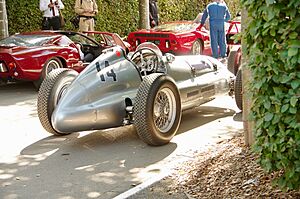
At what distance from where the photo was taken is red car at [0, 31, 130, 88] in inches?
432

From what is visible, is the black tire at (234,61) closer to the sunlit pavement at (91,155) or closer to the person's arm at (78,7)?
the sunlit pavement at (91,155)

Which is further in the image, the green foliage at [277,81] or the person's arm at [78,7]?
the person's arm at [78,7]

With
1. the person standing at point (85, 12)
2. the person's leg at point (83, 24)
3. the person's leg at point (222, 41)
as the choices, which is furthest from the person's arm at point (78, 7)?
the person's leg at point (222, 41)

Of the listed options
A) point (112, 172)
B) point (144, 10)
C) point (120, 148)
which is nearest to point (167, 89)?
point (120, 148)

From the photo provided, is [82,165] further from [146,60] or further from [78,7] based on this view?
[78,7]

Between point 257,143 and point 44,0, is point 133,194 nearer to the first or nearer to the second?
point 257,143

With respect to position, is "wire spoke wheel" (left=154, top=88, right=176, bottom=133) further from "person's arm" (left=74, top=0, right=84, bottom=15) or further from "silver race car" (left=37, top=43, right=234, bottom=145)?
"person's arm" (left=74, top=0, right=84, bottom=15)

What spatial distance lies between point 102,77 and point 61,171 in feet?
5.04

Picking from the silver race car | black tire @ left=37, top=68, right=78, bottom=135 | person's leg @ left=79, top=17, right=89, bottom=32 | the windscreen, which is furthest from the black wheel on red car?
black tire @ left=37, top=68, right=78, bottom=135

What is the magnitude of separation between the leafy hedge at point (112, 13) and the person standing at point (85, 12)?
1.41 metres

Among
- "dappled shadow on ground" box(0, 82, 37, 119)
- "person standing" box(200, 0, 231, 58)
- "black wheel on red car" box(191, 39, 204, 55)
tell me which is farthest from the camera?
"black wheel on red car" box(191, 39, 204, 55)

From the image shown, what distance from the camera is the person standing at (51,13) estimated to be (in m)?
15.5

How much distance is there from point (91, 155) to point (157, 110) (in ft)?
3.47

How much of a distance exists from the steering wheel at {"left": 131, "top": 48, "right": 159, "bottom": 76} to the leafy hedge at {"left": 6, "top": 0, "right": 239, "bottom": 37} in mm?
5913
